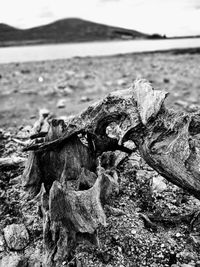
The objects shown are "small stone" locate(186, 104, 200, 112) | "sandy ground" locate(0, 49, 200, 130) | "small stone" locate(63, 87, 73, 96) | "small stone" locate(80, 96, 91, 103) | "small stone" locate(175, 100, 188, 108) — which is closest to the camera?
"small stone" locate(186, 104, 200, 112)

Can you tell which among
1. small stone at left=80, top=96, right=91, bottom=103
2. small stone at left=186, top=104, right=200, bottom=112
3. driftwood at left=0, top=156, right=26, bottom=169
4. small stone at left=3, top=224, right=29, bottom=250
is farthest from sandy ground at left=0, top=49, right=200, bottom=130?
small stone at left=3, top=224, right=29, bottom=250

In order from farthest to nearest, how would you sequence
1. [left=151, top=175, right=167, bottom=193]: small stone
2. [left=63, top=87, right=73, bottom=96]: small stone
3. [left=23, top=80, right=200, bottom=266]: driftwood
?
1. [left=63, top=87, right=73, bottom=96]: small stone
2. [left=151, top=175, right=167, bottom=193]: small stone
3. [left=23, top=80, right=200, bottom=266]: driftwood

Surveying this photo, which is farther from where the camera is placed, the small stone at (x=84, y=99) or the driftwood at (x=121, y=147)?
the small stone at (x=84, y=99)

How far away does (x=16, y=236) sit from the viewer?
12.8ft

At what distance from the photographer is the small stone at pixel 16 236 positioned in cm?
379

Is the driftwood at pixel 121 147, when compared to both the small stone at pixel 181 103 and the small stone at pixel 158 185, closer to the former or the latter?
the small stone at pixel 158 185

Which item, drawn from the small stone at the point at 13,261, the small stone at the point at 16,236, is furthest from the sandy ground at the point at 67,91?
the small stone at the point at 13,261

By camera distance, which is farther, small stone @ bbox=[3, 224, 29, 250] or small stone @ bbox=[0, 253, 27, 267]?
small stone @ bbox=[3, 224, 29, 250]

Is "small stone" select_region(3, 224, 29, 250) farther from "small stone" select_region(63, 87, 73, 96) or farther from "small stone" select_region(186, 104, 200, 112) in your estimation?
"small stone" select_region(63, 87, 73, 96)

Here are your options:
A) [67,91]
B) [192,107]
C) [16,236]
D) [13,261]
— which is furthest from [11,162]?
[67,91]

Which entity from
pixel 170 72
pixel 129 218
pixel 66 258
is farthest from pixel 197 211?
pixel 170 72

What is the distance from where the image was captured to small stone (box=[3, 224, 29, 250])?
3.79 metres

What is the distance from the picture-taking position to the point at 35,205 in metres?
4.43

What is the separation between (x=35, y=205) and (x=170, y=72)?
1569cm
